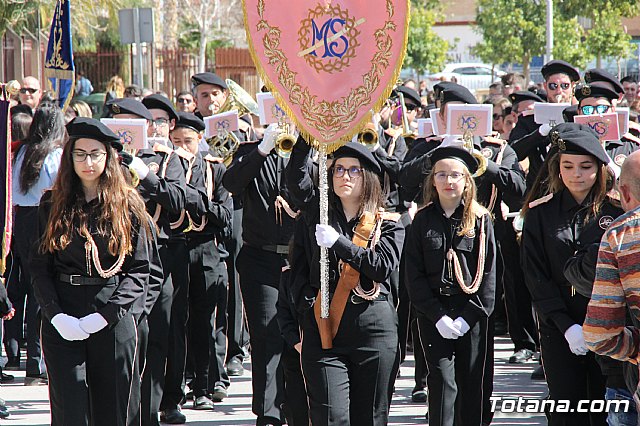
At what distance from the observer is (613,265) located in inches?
171

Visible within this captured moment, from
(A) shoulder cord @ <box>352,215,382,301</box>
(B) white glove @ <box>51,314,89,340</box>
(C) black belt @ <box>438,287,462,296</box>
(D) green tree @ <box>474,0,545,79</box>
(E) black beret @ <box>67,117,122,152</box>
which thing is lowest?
(B) white glove @ <box>51,314,89,340</box>

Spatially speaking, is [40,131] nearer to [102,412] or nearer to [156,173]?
[156,173]

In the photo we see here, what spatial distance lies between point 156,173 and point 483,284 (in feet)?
8.61

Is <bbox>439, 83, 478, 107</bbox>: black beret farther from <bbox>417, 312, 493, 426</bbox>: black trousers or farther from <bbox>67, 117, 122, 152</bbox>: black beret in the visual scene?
<bbox>67, 117, 122, 152</bbox>: black beret

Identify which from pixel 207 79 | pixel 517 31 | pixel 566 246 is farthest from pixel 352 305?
pixel 517 31

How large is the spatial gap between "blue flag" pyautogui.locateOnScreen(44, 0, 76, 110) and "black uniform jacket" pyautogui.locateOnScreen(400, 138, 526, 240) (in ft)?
11.8

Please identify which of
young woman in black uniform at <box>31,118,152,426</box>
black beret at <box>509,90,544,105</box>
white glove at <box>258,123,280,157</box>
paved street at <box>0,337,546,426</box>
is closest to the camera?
young woman in black uniform at <box>31,118,152,426</box>

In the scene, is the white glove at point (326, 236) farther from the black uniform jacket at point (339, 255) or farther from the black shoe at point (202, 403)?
the black shoe at point (202, 403)

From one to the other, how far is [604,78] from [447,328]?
376cm

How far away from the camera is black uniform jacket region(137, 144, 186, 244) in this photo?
7.49 metres

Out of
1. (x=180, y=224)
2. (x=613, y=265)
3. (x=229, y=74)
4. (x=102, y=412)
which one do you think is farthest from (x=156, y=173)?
(x=229, y=74)

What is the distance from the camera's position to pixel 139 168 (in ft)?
24.1

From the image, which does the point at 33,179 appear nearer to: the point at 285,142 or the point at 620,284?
the point at 285,142

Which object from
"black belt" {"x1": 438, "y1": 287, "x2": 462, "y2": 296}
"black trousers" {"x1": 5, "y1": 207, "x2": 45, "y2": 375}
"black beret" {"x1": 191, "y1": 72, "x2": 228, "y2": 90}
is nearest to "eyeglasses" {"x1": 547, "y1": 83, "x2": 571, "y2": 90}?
"black beret" {"x1": 191, "y1": 72, "x2": 228, "y2": 90}
